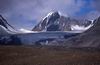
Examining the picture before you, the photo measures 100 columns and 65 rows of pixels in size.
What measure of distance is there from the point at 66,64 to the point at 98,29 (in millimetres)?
144420

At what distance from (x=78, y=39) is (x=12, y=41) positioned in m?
51.7

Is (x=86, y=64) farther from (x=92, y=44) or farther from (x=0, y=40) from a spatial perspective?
(x=0, y=40)

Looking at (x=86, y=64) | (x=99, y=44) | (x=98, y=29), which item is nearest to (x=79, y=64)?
(x=86, y=64)

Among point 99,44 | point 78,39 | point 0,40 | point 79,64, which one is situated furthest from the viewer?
point 0,40

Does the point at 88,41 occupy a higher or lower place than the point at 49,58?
lower

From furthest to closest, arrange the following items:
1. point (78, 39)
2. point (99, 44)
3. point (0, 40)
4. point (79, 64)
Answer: point (0, 40) → point (78, 39) → point (99, 44) → point (79, 64)

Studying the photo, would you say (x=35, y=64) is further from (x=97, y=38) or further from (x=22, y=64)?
(x=97, y=38)

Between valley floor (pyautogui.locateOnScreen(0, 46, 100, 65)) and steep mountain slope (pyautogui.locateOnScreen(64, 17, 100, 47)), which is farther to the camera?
steep mountain slope (pyautogui.locateOnScreen(64, 17, 100, 47))

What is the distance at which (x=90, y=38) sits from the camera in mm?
164750

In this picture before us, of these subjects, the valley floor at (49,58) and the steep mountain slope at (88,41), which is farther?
the steep mountain slope at (88,41)

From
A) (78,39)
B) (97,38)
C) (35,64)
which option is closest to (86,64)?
(35,64)

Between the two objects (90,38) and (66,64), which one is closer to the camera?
(66,64)

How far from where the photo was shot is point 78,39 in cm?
17312

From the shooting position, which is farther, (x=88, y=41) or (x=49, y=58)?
(x=88, y=41)
